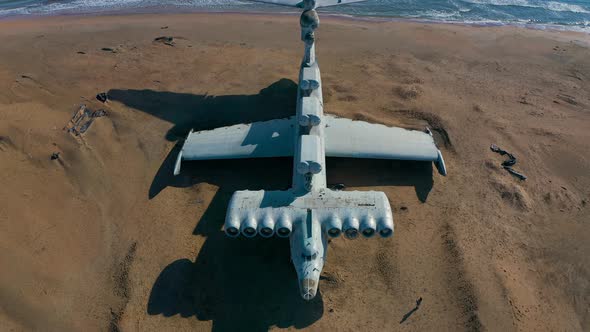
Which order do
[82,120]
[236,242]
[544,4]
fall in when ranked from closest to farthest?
1. [236,242]
2. [82,120]
3. [544,4]

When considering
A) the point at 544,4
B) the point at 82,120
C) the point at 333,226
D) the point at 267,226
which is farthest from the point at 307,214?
the point at 544,4

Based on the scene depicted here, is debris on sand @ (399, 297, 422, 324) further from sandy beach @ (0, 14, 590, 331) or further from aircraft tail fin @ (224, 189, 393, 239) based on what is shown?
aircraft tail fin @ (224, 189, 393, 239)

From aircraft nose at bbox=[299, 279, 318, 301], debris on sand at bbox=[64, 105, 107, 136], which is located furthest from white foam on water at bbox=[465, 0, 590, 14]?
aircraft nose at bbox=[299, 279, 318, 301]

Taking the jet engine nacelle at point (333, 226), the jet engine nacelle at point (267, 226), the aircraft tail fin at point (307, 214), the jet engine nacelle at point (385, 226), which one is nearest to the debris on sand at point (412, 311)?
the aircraft tail fin at point (307, 214)

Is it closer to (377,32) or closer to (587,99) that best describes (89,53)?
(377,32)

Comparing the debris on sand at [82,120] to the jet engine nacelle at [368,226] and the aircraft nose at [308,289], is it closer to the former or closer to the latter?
the aircraft nose at [308,289]

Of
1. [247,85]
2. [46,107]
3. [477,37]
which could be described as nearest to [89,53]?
[46,107]

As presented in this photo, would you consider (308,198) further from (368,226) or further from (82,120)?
(82,120)
